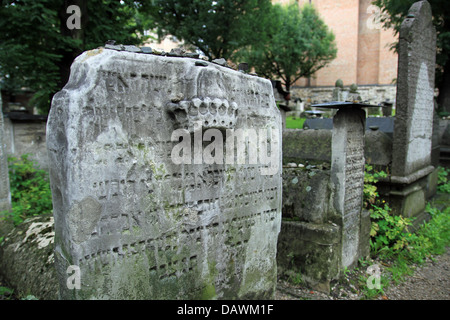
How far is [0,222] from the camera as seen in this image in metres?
4.37

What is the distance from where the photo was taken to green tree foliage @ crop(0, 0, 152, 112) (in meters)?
5.62

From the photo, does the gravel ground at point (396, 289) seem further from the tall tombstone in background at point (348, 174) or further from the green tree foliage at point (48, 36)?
the green tree foliage at point (48, 36)

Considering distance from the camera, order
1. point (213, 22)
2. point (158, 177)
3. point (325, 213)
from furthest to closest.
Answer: point (213, 22) < point (325, 213) < point (158, 177)

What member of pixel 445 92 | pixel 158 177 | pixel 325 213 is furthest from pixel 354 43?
pixel 158 177

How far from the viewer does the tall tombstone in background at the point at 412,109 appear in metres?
4.78

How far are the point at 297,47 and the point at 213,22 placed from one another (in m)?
14.2

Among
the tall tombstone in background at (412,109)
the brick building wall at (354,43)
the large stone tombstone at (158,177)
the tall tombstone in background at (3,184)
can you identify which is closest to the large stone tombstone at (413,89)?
the tall tombstone in background at (412,109)

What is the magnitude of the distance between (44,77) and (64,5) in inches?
58.1

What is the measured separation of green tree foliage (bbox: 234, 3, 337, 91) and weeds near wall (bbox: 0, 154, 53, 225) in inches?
787

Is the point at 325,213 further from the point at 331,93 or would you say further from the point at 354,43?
the point at 354,43

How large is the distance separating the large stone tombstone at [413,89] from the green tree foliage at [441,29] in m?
3.48

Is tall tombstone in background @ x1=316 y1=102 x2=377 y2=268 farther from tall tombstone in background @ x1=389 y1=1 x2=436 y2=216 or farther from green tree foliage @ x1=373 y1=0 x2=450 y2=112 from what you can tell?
green tree foliage @ x1=373 y1=0 x2=450 y2=112

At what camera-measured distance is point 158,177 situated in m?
2.02
